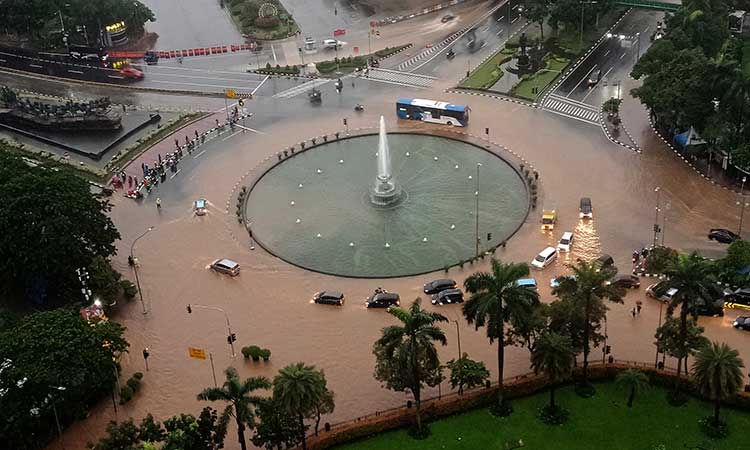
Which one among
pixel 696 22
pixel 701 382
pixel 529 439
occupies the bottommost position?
pixel 529 439

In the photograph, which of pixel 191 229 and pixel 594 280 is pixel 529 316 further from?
pixel 191 229

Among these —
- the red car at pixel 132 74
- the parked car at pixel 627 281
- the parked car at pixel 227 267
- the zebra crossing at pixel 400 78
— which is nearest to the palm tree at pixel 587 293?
the parked car at pixel 627 281

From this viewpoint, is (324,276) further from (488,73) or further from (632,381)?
(488,73)

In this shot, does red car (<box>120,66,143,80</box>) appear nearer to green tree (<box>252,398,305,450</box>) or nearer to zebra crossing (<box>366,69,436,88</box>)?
zebra crossing (<box>366,69,436,88</box>)

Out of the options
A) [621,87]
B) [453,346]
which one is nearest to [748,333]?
[453,346]

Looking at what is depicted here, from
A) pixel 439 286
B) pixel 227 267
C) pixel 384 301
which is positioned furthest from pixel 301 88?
pixel 384 301

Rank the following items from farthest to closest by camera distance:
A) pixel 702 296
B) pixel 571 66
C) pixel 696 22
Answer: pixel 571 66, pixel 696 22, pixel 702 296

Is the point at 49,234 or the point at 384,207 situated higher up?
the point at 49,234

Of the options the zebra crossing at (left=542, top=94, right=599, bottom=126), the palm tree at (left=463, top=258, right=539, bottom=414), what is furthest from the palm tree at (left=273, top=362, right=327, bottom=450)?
the zebra crossing at (left=542, top=94, right=599, bottom=126)
